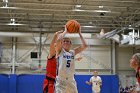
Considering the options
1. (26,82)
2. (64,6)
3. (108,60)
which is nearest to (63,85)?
(64,6)

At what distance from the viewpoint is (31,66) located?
18.7 metres

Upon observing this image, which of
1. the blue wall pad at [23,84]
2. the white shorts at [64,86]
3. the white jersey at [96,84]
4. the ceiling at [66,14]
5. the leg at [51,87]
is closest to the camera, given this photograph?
the white shorts at [64,86]

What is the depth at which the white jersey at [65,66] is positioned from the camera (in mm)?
4379

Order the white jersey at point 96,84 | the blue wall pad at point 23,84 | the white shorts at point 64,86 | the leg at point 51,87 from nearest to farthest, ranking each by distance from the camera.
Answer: the white shorts at point 64,86, the leg at point 51,87, the white jersey at point 96,84, the blue wall pad at point 23,84

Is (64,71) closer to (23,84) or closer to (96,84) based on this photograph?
(96,84)

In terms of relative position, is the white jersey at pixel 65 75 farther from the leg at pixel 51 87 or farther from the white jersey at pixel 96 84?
the white jersey at pixel 96 84

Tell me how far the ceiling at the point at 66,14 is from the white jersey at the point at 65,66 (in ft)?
28.6

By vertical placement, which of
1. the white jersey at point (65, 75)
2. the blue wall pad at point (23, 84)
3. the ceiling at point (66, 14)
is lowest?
the blue wall pad at point (23, 84)

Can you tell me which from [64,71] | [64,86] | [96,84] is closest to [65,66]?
[64,71]

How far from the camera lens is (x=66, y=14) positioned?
51.1ft

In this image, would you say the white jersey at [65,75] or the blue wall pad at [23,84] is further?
the blue wall pad at [23,84]

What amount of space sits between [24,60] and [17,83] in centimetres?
266

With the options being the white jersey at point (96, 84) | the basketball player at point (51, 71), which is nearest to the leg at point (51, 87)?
the basketball player at point (51, 71)

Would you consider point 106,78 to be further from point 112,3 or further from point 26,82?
point 112,3
